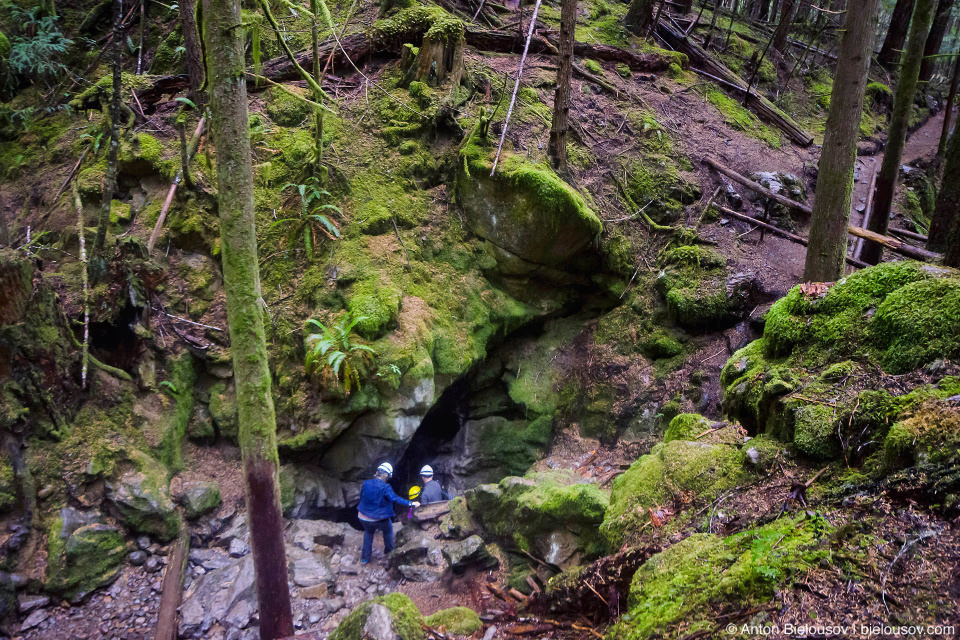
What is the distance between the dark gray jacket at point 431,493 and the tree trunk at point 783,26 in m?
16.3

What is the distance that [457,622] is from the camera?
17.0 ft

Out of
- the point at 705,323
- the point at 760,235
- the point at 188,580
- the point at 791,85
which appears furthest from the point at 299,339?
the point at 791,85

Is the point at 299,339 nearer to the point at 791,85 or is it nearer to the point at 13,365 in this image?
the point at 13,365

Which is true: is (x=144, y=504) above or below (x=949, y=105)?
below

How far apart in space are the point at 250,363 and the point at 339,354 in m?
1.95

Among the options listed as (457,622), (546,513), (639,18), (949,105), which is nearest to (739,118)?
(639,18)

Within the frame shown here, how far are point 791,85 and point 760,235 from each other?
9171 mm

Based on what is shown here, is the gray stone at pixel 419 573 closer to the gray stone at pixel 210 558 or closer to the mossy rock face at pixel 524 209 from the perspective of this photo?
the gray stone at pixel 210 558

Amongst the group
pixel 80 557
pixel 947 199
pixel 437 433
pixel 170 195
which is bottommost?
pixel 437 433

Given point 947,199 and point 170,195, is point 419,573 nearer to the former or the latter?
point 170,195

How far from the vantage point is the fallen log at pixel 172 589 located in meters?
5.78

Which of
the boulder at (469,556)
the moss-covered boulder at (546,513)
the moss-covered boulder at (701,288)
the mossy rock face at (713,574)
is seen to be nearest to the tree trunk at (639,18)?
the moss-covered boulder at (701,288)

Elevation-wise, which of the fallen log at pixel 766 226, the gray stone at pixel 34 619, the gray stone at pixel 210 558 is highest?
the fallen log at pixel 766 226

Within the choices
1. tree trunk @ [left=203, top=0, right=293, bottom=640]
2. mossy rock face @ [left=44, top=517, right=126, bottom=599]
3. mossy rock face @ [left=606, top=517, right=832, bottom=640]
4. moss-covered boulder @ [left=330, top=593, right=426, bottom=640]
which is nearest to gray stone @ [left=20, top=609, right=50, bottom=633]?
mossy rock face @ [left=44, top=517, right=126, bottom=599]
